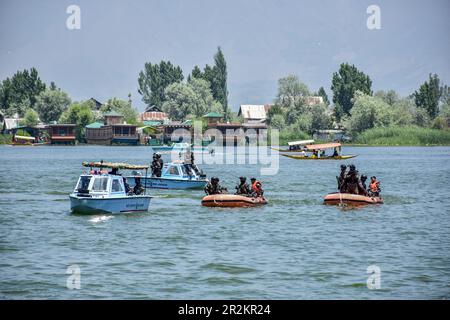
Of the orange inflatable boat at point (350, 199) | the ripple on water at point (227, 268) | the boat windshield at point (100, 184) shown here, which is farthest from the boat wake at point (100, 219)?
the orange inflatable boat at point (350, 199)

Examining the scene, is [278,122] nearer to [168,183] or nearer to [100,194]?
[168,183]

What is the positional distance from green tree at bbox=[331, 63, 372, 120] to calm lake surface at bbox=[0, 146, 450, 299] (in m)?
134

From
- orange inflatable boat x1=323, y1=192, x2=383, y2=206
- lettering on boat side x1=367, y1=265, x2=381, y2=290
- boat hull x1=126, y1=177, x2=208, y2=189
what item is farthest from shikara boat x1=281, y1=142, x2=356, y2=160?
lettering on boat side x1=367, y1=265, x2=381, y2=290

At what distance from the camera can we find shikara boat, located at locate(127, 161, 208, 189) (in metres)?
59.2

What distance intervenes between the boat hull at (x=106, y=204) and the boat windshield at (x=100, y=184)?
1.88ft

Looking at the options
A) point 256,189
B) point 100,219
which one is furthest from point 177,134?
point 100,219

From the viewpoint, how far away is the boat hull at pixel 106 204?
4197 centimetres

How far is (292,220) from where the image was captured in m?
45.7

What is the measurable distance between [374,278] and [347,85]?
533 ft

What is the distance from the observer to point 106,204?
42.3m
